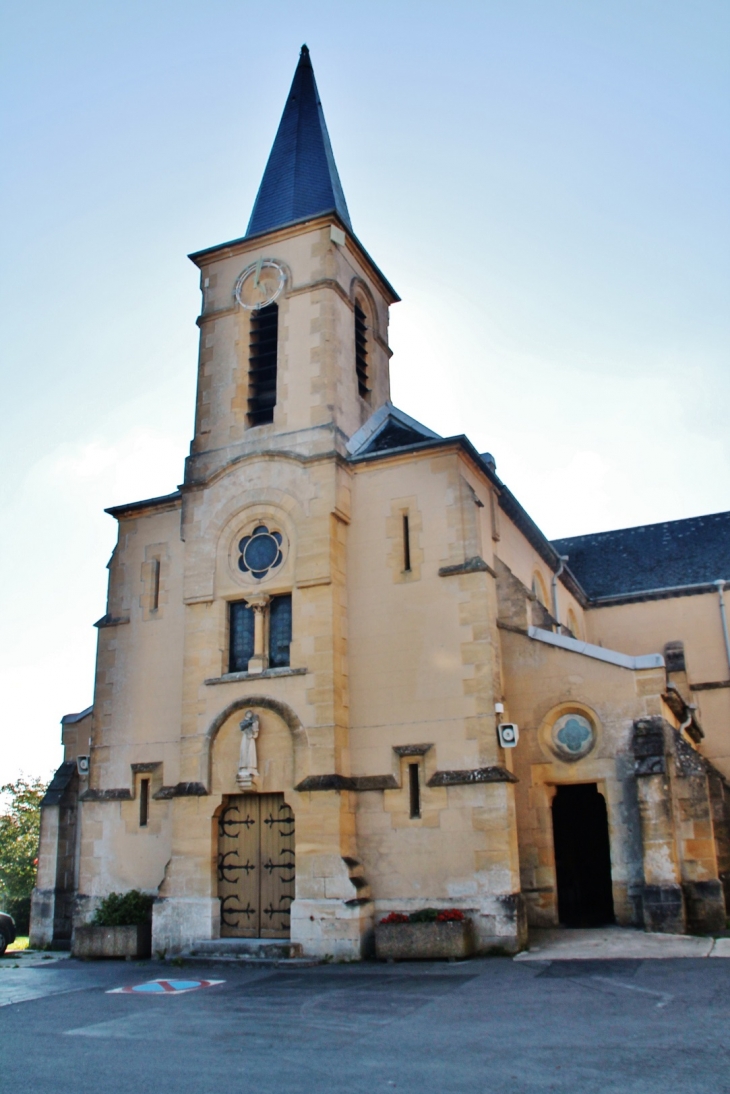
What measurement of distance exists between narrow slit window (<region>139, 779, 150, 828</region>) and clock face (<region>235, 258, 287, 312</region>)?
412 inches

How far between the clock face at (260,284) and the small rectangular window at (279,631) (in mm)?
6962

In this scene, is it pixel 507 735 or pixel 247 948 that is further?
pixel 507 735

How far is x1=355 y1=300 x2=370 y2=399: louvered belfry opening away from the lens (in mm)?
20938

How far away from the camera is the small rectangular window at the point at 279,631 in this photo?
57.6 ft

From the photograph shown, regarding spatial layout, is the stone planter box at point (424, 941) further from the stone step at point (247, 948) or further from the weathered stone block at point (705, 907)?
the weathered stone block at point (705, 907)

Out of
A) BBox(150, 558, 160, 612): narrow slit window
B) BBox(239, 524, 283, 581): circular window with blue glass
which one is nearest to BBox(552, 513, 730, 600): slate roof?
BBox(239, 524, 283, 581): circular window with blue glass

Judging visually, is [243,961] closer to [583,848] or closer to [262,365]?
[583,848]

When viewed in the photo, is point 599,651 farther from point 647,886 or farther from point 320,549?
point 320,549

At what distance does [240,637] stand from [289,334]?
6.63 meters

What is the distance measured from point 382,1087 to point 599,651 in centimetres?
1079

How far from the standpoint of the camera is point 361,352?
69.8 ft

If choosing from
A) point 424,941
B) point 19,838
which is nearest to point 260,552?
→ point 424,941

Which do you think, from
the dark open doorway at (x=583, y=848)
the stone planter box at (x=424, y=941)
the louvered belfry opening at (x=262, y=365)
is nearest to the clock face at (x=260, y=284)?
the louvered belfry opening at (x=262, y=365)

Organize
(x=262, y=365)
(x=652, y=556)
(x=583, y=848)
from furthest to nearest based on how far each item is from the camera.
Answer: (x=652, y=556) → (x=262, y=365) → (x=583, y=848)
